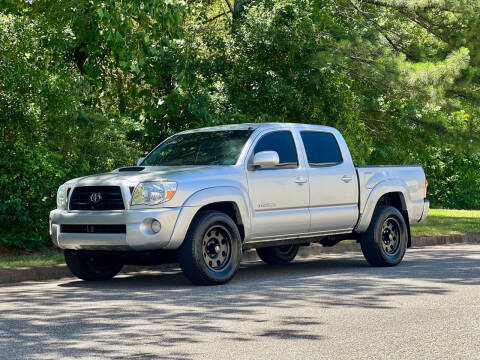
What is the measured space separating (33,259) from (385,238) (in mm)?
5145

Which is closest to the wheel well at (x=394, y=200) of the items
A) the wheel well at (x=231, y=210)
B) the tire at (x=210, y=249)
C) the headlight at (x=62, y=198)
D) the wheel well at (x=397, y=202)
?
the wheel well at (x=397, y=202)

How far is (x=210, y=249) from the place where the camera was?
1041 cm

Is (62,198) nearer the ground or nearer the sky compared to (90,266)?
nearer the sky

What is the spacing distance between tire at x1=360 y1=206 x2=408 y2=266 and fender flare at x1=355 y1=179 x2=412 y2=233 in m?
0.12

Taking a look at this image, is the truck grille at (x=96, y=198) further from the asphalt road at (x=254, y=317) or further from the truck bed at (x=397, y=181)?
the truck bed at (x=397, y=181)

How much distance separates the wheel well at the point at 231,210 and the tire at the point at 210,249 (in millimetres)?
252

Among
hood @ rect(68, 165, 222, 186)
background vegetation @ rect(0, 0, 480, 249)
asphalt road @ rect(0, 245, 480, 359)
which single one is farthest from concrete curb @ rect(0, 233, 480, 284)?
background vegetation @ rect(0, 0, 480, 249)

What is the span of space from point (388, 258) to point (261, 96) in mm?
6244


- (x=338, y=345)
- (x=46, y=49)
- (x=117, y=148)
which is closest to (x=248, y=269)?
(x=117, y=148)

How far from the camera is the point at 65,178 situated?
1417cm

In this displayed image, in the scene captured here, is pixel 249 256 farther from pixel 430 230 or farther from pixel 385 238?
pixel 430 230

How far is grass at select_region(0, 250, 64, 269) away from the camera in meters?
11.9

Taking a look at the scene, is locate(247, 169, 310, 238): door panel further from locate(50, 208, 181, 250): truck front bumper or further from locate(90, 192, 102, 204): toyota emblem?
locate(90, 192, 102, 204): toyota emblem

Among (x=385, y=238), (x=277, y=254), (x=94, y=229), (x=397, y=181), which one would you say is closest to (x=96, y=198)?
(x=94, y=229)
